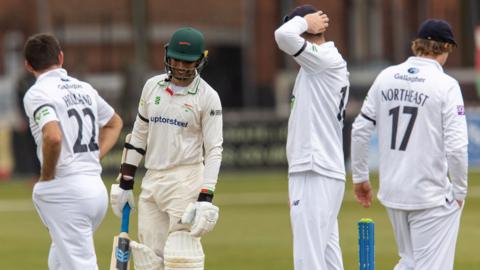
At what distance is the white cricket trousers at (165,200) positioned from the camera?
9.20 meters

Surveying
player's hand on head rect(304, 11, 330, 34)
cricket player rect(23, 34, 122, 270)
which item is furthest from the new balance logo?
player's hand on head rect(304, 11, 330, 34)

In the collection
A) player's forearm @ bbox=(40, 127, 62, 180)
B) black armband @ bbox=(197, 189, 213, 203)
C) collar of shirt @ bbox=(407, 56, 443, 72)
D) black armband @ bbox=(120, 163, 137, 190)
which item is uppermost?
collar of shirt @ bbox=(407, 56, 443, 72)

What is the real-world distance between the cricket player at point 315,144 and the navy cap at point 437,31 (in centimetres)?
62

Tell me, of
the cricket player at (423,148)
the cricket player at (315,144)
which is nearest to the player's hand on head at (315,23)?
the cricket player at (315,144)

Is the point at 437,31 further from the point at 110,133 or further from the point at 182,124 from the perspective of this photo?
the point at 110,133

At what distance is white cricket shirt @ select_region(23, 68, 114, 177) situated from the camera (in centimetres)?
889

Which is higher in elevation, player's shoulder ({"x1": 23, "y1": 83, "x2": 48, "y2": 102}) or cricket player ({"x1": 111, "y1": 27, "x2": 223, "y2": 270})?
player's shoulder ({"x1": 23, "y1": 83, "x2": 48, "y2": 102})

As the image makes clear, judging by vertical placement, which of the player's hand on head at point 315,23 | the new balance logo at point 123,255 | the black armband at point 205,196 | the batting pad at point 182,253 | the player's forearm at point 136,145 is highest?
the player's hand on head at point 315,23

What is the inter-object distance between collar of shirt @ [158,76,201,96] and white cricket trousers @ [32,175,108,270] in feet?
2.66

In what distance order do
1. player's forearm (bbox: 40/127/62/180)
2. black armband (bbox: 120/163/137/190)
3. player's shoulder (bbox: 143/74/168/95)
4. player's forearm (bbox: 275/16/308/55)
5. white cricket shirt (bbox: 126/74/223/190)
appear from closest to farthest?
player's forearm (bbox: 40/127/62/180) → player's forearm (bbox: 275/16/308/55) → white cricket shirt (bbox: 126/74/223/190) → player's shoulder (bbox: 143/74/168/95) → black armband (bbox: 120/163/137/190)

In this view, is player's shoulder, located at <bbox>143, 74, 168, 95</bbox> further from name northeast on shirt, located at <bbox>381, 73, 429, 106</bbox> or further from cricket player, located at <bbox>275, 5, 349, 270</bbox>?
name northeast on shirt, located at <bbox>381, 73, 429, 106</bbox>

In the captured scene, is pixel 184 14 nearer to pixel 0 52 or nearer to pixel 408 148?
→ pixel 0 52

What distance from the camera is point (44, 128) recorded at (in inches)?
344

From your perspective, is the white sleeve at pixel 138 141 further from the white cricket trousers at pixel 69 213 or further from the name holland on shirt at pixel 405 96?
the name holland on shirt at pixel 405 96
